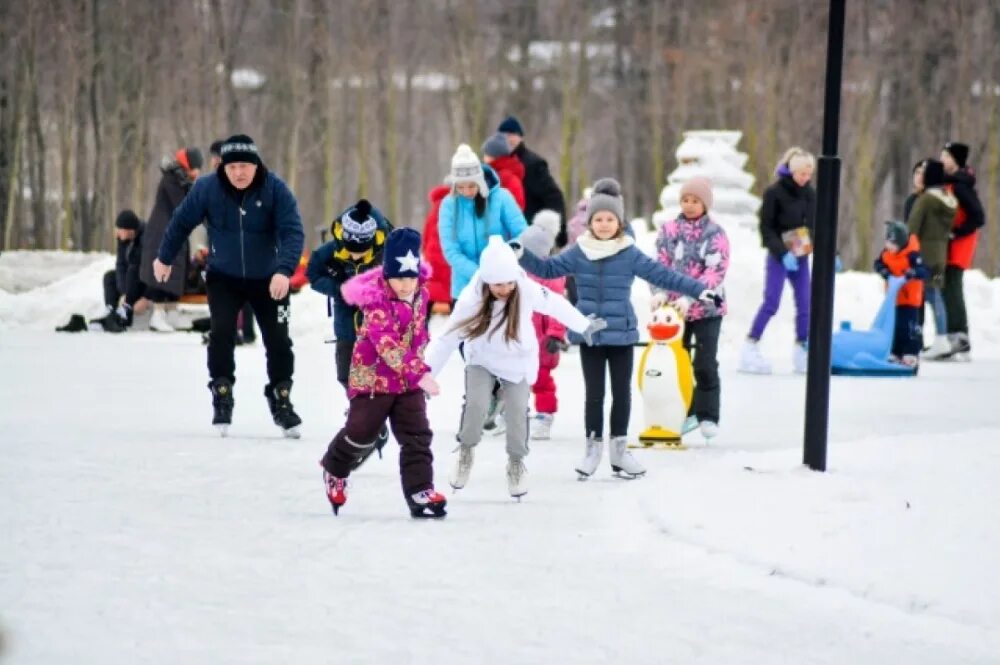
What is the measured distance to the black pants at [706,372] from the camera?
12.5 meters

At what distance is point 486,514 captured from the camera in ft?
30.6

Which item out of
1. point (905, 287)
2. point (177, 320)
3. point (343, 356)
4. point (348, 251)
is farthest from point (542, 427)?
point (177, 320)

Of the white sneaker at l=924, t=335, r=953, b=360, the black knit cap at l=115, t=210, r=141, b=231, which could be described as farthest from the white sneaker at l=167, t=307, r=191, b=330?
the white sneaker at l=924, t=335, r=953, b=360

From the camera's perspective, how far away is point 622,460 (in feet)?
35.1

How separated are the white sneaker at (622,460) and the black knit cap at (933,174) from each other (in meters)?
9.57

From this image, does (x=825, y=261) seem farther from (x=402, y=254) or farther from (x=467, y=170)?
(x=467, y=170)

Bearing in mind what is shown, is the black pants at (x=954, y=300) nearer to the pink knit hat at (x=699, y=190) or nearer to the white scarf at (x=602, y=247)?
the pink knit hat at (x=699, y=190)

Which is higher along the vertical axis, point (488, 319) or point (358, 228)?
point (358, 228)

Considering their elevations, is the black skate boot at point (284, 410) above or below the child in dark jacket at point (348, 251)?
below

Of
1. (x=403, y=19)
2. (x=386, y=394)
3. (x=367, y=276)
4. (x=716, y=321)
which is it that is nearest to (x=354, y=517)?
(x=386, y=394)

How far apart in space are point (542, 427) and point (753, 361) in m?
5.57

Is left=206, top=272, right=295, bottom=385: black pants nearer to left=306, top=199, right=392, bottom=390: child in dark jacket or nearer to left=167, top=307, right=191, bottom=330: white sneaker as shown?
left=306, top=199, right=392, bottom=390: child in dark jacket

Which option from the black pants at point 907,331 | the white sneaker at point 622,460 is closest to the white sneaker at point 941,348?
the black pants at point 907,331

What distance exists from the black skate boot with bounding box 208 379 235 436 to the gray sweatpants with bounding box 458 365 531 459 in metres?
2.68
